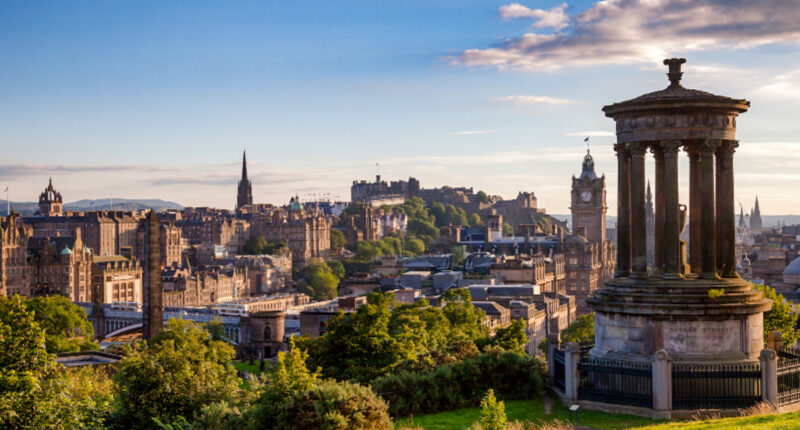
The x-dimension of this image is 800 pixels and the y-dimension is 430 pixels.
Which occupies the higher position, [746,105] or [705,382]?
[746,105]

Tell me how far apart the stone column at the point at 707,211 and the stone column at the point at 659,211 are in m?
1.21

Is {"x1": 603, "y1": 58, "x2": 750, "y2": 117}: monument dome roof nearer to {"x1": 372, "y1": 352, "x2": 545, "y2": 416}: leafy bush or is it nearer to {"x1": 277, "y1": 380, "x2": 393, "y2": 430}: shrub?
{"x1": 372, "y1": 352, "x2": 545, "y2": 416}: leafy bush

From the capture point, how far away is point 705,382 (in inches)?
1105

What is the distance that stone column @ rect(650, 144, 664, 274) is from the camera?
31.4 m

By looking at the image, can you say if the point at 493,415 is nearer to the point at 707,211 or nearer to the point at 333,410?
the point at 333,410

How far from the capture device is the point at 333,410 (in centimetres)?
2452

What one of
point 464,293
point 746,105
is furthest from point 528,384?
point 464,293

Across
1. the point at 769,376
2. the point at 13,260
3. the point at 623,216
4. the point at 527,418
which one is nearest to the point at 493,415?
A: the point at 527,418

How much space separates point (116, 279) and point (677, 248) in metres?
168

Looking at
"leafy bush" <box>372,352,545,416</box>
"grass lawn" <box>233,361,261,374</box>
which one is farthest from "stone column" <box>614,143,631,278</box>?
"grass lawn" <box>233,361,261,374</box>

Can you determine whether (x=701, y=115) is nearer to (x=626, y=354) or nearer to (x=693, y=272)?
(x=693, y=272)

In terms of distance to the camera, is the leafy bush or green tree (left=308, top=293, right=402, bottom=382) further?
green tree (left=308, top=293, right=402, bottom=382)

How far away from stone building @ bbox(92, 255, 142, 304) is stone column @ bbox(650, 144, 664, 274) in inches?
6290

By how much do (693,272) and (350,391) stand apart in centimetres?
1271
